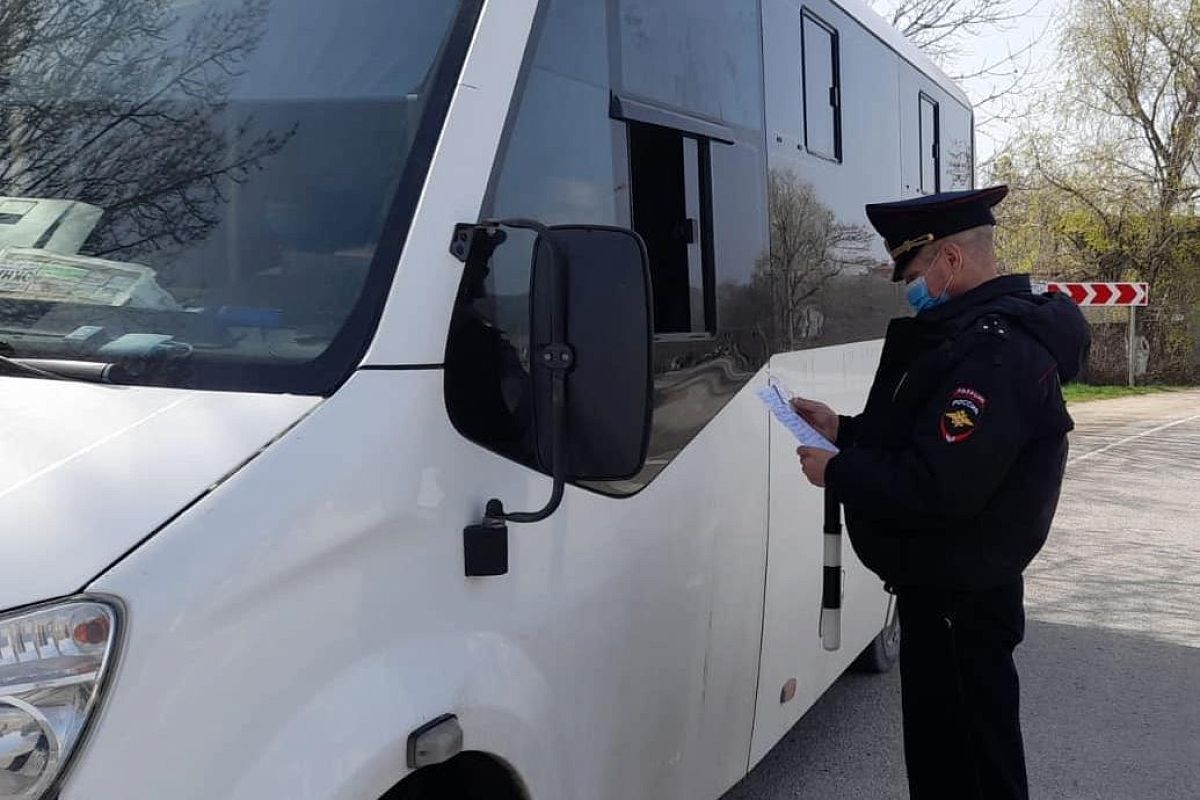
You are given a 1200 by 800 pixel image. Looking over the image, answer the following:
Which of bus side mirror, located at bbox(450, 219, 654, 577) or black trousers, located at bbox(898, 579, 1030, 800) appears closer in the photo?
bus side mirror, located at bbox(450, 219, 654, 577)

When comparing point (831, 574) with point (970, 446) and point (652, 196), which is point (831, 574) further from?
point (652, 196)

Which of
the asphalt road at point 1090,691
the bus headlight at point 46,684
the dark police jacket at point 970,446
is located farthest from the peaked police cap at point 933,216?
the asphalt road at point 1090,691

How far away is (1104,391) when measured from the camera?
2608cm

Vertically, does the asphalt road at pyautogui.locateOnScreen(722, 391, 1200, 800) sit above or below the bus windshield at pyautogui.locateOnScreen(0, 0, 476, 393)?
below

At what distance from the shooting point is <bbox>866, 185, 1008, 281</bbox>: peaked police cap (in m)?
3.28

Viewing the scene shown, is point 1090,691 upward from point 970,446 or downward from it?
downward

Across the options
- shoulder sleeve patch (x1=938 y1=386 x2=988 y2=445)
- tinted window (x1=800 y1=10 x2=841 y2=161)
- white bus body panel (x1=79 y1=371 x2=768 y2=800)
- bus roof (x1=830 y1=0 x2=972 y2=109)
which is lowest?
white bus body panel (x1=79 y1=371 x2=768 y2=800)

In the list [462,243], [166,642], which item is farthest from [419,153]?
[166,642]

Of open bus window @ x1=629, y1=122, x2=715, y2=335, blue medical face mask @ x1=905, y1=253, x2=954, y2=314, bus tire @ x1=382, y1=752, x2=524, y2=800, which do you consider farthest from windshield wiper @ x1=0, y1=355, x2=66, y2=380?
blue medical face mask @ x1=905, y1=253, x2=954, y2=314

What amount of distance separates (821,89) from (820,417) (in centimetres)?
153

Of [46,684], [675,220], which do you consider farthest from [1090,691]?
[46,684]

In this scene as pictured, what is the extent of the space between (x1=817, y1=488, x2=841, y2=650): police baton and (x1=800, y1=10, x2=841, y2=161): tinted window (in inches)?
57.8

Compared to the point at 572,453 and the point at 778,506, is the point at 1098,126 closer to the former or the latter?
the point at 778,506

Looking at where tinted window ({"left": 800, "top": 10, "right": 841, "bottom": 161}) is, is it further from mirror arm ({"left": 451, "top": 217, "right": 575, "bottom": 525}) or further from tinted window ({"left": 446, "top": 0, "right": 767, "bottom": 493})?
mirror arm ({"left": 451, "top": 217, "right": 575, "bottom": 525})
